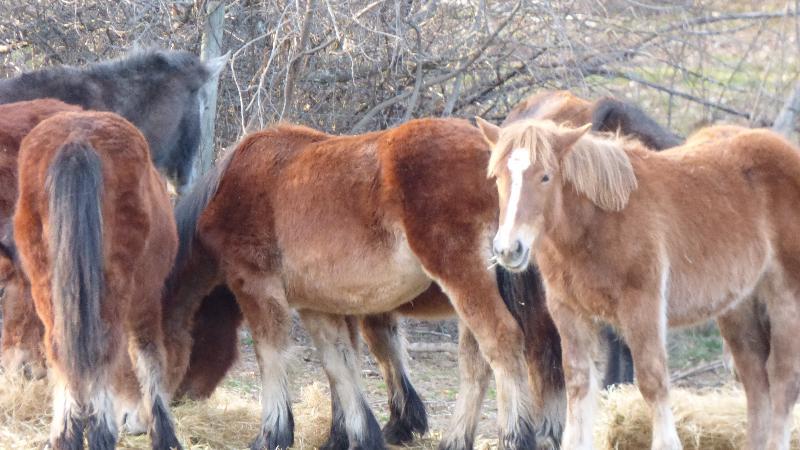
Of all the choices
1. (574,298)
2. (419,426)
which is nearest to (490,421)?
(419,426)

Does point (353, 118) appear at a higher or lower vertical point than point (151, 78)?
lower

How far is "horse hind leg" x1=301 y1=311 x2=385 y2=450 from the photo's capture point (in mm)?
6180

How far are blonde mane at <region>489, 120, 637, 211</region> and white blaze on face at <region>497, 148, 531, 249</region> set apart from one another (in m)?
0.03

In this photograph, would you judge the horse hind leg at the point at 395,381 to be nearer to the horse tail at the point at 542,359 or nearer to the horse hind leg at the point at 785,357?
the horse tail at the point at 542,359

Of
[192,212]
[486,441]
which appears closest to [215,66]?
[192,212]

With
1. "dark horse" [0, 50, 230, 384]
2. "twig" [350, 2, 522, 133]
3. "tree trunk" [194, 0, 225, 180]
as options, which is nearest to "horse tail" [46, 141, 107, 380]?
"dark horse" [0, 50, 230, 384]

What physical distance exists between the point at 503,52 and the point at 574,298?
4693 millimetres

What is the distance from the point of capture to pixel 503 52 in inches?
368

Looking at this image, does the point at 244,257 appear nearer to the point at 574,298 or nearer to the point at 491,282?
the point at 491,282

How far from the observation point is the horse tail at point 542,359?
5914 mm

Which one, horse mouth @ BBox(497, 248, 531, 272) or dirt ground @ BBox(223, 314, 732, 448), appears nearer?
horse mouth @ BBox(497, 248, 531, 272)

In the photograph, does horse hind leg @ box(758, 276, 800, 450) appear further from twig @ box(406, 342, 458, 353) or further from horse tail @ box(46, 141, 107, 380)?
twig @ box(406, 342, 458, 353)

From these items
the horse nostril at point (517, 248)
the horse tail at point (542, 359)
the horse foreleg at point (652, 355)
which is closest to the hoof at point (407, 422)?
the horse tail at point (542, 359)

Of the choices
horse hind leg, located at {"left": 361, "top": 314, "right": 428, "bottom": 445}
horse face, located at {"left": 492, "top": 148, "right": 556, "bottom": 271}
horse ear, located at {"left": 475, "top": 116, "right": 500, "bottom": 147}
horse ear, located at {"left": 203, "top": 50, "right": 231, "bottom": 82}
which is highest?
horse ear, located at {"left": 475, "top": 116, "right": 500, "bottom": 147}
